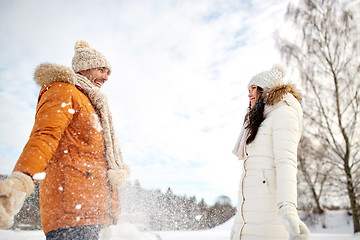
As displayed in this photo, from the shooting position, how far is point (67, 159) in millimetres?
1521

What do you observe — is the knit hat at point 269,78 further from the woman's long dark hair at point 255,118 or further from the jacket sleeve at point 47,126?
the jacket sleeve at point 47,126

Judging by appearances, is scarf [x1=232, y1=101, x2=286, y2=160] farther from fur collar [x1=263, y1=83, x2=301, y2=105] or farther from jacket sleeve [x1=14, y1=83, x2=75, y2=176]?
jacket sleeve [x1=14, y1=83, x2=75, y2=176]

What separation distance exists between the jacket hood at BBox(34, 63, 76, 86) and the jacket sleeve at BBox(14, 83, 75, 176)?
0.12 ft

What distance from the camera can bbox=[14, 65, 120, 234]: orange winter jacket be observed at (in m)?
1.39

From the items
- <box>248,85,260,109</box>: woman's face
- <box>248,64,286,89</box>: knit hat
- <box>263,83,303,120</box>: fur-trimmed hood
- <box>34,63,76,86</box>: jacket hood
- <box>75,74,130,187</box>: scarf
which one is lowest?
<box>75,74,130,187</box>: scarf

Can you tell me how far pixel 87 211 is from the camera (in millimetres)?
1502

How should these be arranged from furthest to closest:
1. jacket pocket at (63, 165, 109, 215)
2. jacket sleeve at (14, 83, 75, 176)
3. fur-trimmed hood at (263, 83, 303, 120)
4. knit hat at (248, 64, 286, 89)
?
knit hat at (248, 64, 286, 89) → fur-trimmed hood at (263, 83, 303, 120) → jacket pocket at (63, 165, 109, 215) → jacket sleeve at (14, 83, 75, 176)

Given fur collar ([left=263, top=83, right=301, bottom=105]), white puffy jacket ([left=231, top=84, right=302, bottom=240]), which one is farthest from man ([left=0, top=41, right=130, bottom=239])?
fur collar ([left=263, top=83, right=301, bottom=105])

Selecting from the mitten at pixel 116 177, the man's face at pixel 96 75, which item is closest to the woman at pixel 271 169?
the mitten at pixel 116 177

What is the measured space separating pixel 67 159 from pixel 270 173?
126cm

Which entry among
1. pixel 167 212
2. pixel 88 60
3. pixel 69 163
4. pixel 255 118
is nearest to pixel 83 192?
pixel 69 163

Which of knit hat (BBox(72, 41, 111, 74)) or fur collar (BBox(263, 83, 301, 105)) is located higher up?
knit hat (BBox(72, 41, 111, 74))

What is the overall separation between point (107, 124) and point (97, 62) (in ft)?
1.85

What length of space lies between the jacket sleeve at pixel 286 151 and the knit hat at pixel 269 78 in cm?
31
